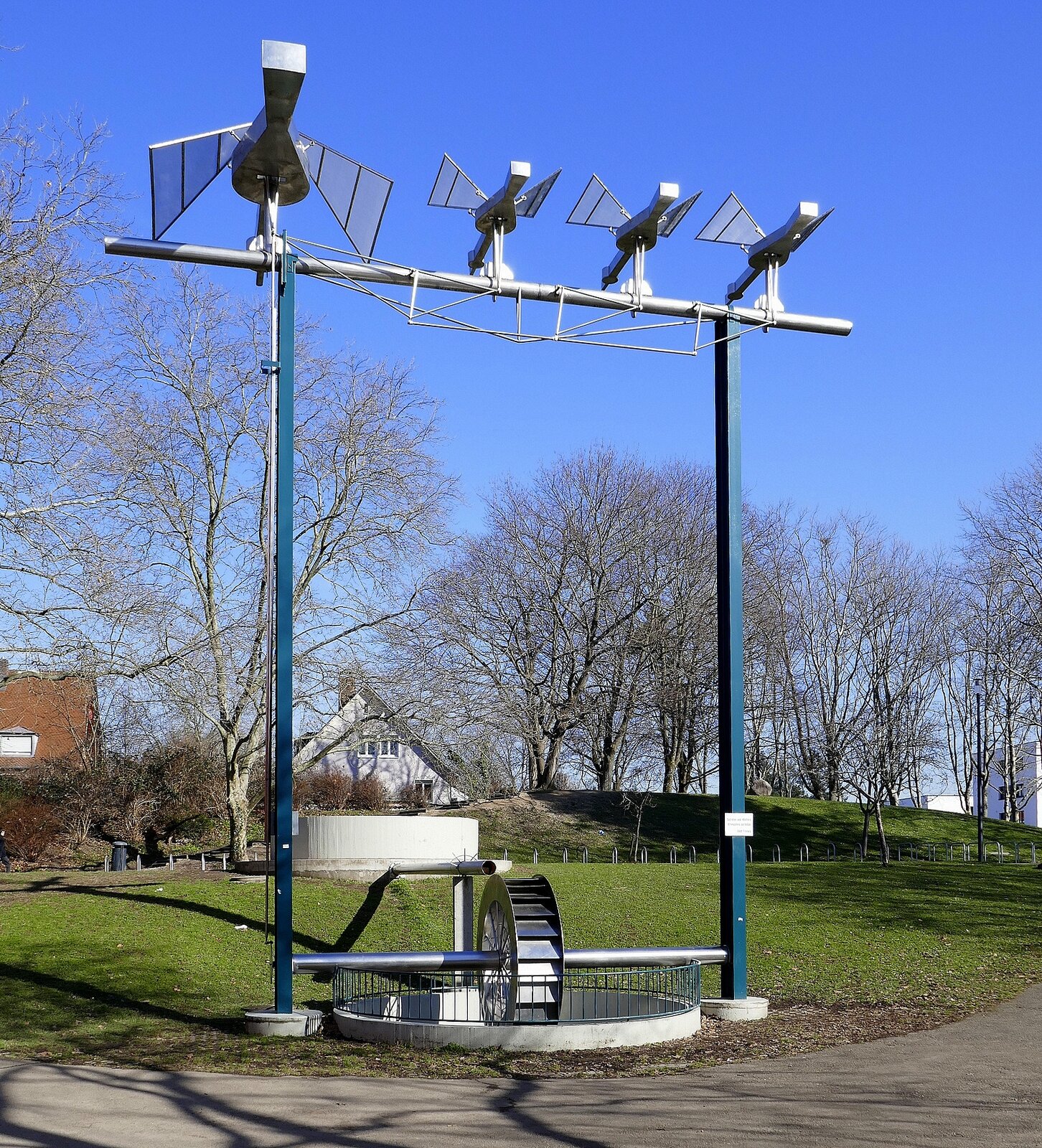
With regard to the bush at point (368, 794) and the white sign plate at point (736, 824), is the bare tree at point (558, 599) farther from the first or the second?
the white sign plate at point (736, 824)

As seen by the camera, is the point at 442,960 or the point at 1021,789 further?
the point at 1021,789

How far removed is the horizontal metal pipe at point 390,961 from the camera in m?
11.0

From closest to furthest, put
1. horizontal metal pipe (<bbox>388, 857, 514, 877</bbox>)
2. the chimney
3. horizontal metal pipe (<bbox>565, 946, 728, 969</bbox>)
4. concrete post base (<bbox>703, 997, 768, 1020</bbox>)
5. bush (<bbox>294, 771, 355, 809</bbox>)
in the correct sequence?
horizontal metal pipe (<bbox>565, 946, 728, 969</bbox>) < concrete post base (<bbox>703, 997, 768, 1020</bbox>) < horizontal metal pipe (<bbox>388, 857, 514, 877</bbox>) < the chimney < bush (<bbox>294, 771, 355, 809</bbox>)

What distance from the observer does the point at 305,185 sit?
11477 mm

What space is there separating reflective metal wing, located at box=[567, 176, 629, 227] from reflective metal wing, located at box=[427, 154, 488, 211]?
1.18 metres

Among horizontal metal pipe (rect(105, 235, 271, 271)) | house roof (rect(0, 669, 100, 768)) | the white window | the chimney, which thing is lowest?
the white window

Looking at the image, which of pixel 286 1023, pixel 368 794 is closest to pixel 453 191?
pixel 286 1023

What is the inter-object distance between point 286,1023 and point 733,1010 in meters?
4.38

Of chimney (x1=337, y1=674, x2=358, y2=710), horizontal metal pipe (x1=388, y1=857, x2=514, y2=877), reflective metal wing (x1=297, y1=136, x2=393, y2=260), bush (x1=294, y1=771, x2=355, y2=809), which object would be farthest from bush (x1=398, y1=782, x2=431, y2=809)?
reflective metal wing (x1=297, y1=136, x2=393, y2=260)

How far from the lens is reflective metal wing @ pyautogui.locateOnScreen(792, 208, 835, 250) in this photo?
12797 mm

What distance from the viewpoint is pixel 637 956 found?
11719 millimetres

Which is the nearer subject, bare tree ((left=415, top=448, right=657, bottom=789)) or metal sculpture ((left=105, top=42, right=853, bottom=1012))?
metal sculpture ((left=105, top=42, right=853, bottom=1012))

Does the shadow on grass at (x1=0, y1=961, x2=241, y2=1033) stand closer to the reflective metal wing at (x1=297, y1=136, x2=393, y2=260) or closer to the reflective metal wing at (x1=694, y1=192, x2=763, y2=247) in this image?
the reflective metal wing at (x1=297, y1=136, x2=393, y2=260)

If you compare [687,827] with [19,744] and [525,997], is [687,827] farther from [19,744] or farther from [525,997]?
[525,997]
